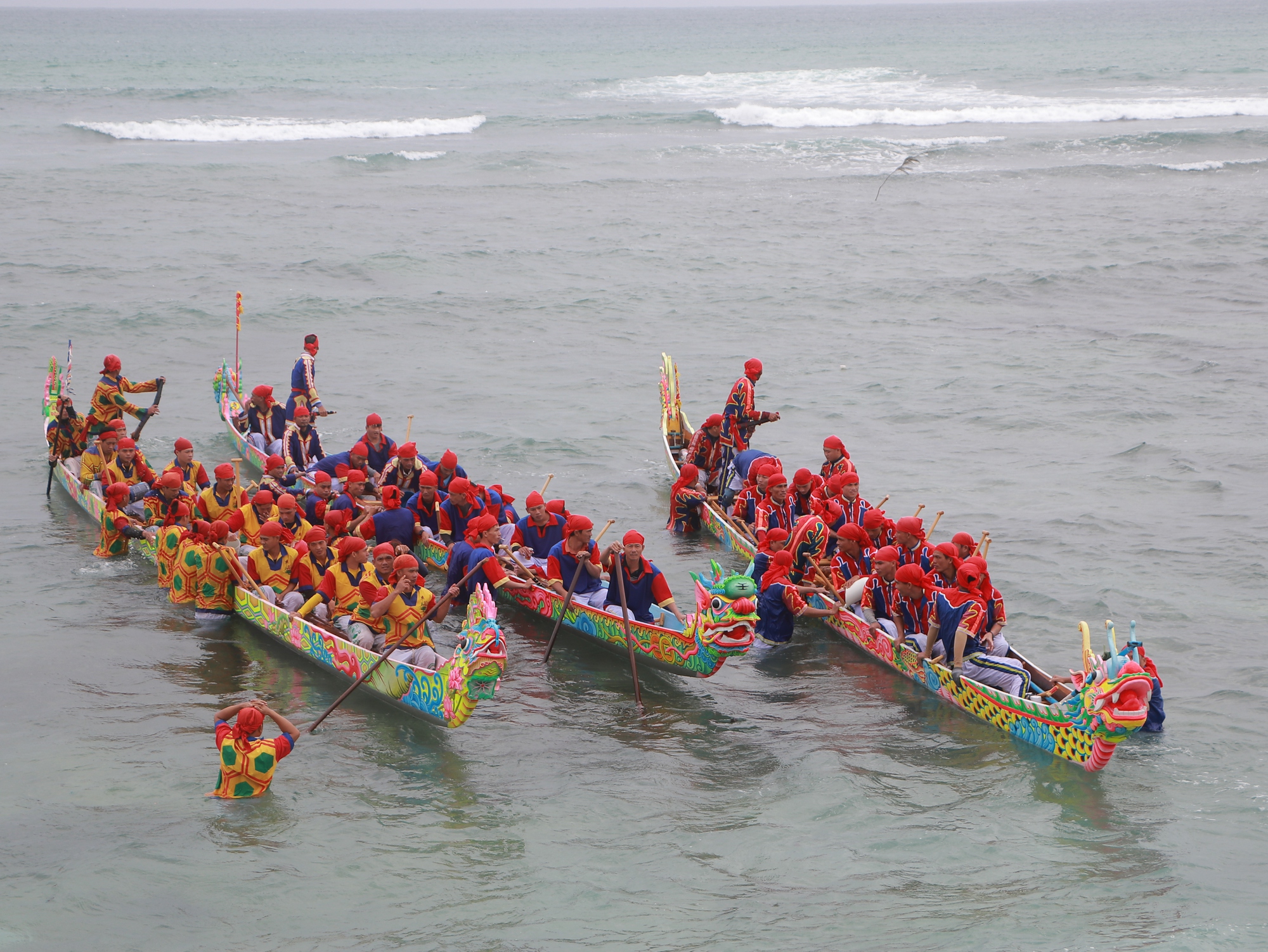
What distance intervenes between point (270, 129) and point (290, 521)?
50255 millimetres

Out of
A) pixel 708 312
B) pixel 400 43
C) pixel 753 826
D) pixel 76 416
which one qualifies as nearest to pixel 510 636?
pixel 753 826

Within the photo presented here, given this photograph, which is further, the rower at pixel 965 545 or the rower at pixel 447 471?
the rower at pixel 447 471

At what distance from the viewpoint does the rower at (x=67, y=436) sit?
59.9 feet

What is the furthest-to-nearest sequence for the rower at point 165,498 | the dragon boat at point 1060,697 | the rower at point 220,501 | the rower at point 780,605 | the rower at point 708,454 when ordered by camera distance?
1. the rower at point 708,454
2. the rower at point 165,498
3. the rower at point 220,501
4. the rower at point 780,605
5. the dragon boat at point 1060,697

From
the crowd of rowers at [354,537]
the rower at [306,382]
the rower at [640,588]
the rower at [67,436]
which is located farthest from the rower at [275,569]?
the rower at [67,436]

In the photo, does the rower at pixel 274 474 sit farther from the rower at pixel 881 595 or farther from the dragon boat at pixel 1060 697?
the rower at pixel 881 595

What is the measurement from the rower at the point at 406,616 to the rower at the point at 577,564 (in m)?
1.88

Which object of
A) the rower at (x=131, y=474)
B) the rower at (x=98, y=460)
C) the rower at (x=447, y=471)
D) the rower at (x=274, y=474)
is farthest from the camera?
the rower at (x=98, y=460)

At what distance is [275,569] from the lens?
45.1ft

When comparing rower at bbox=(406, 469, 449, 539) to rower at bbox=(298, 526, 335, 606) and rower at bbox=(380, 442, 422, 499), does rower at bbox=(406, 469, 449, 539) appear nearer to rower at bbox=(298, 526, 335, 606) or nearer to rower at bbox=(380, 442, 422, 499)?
rower at bbox=(380, 442, 422, 499)

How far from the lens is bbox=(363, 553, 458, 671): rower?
1202 cm

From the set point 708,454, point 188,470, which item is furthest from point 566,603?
point 188,470

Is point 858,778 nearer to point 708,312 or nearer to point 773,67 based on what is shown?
point 708,312

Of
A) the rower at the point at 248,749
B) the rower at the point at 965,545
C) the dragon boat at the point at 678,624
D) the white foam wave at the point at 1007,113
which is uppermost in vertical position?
the white foam wave at the point at 1007,113
